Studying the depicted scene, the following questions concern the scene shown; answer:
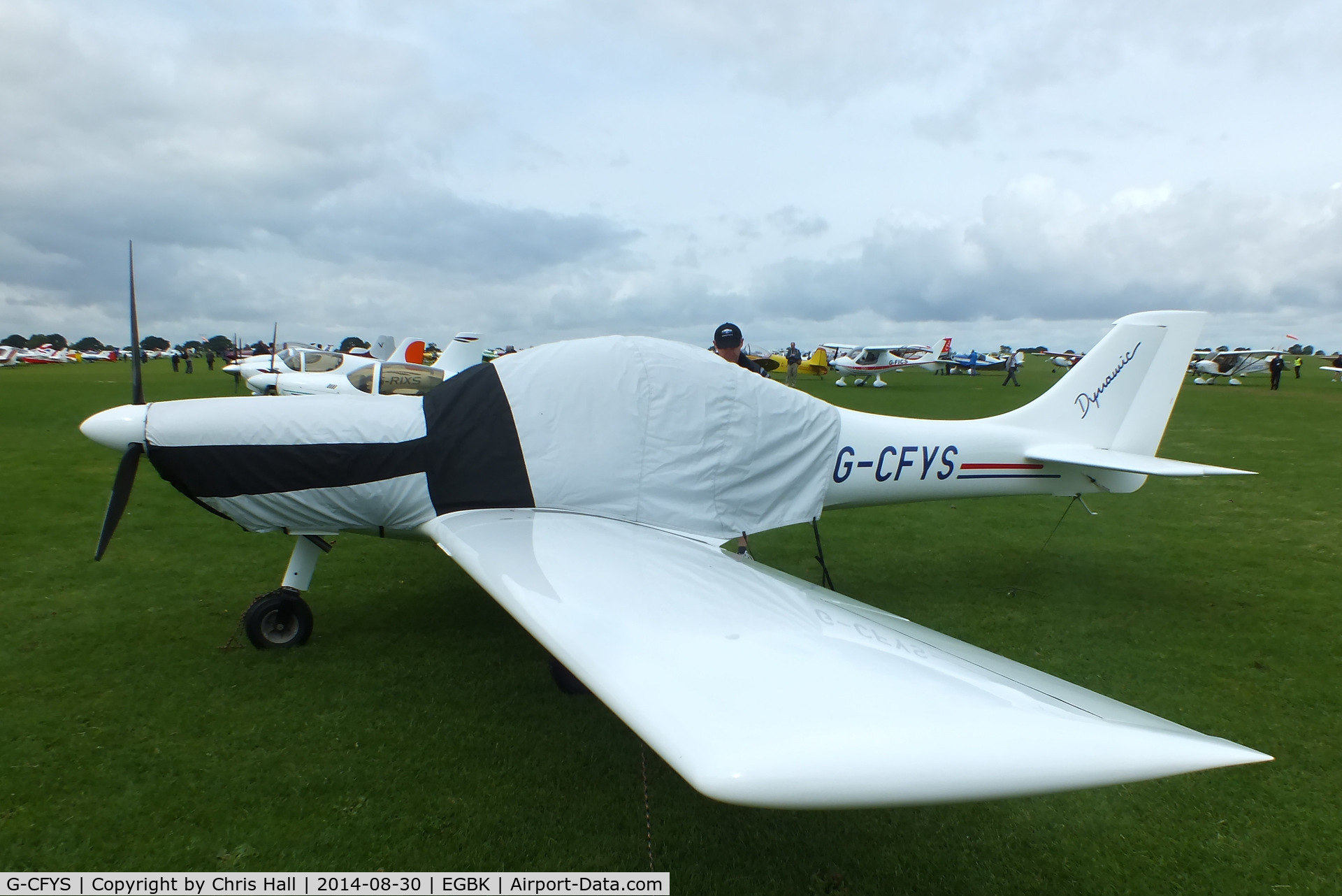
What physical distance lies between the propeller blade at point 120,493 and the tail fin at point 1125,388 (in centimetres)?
603

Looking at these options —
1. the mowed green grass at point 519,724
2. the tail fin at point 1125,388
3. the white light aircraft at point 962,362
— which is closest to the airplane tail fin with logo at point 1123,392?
the tail fin at point 1125,388

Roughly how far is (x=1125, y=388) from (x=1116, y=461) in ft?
2.73

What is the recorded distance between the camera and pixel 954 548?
7203 mm

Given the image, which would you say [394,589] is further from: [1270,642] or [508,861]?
[1270,642]

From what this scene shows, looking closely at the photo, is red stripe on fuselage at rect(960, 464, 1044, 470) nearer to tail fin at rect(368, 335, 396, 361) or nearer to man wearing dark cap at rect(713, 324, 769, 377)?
man wearing dark cap at rect(713, 324, 769, 377)

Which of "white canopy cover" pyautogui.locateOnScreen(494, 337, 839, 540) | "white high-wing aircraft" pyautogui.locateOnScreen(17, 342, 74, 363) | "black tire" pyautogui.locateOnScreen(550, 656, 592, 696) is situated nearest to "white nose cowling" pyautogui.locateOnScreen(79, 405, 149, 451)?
"white canopy cover" pyautogui.locateOnScreen(494, 337, 839, 540)

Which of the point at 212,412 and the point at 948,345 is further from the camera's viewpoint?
the point at 948,345

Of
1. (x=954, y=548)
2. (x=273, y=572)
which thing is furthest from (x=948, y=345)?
(x=273, y=572)

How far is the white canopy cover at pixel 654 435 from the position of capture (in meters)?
4.00

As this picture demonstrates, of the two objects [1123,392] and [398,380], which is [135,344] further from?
[398,380]

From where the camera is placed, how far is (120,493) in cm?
396

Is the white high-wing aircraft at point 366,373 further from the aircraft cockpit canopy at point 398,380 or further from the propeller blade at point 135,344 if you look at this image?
the propeller blade at point 135,344

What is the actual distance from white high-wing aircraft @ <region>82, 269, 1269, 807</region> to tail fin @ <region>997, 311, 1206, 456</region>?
0.02 metres

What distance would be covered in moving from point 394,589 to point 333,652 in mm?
1200
